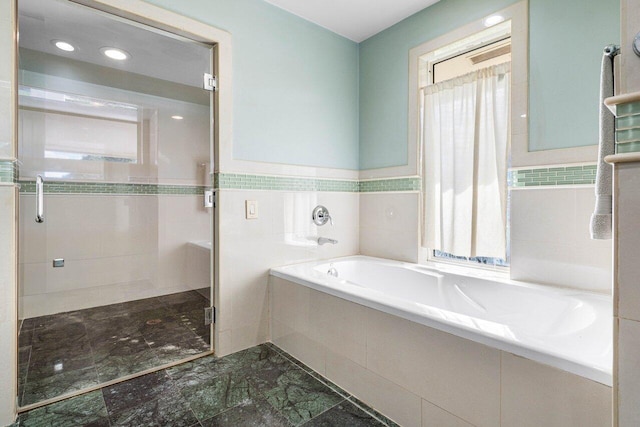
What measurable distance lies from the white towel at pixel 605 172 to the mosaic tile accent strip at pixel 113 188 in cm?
247

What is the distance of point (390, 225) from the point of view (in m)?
2.68

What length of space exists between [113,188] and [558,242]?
3.38m

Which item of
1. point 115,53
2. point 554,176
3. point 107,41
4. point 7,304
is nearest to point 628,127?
point 554,176

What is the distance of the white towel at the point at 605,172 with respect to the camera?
2.62 feet

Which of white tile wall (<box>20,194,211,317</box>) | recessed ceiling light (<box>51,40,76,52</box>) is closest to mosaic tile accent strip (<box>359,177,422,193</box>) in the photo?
white tile wall (<box>20,194,211,317</box>)

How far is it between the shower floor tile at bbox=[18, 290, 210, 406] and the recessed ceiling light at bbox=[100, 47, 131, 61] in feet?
6.21

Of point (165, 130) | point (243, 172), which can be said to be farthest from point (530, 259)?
point (165, 130)

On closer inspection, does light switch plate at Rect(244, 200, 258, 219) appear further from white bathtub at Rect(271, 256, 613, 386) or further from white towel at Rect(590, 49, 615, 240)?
white towel at Rect(590, 49, 615, 240)

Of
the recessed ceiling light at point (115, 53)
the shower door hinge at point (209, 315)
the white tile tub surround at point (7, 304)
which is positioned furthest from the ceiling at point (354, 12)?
the shower door hinge at point (209, 315)

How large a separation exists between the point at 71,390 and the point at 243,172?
5.17 feet

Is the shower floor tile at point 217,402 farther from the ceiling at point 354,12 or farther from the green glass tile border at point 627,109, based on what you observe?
the ceiling at point 354,12

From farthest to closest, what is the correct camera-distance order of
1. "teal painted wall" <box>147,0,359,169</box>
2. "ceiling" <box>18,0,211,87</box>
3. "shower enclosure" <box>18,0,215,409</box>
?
"teal painted wall" <box>147,0,359,169</box> → "shower enclosure" <box>18,0,215,409</box> → "ceiling" <box>18,0,211,87</box>

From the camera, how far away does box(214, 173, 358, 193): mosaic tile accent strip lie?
2129 mm

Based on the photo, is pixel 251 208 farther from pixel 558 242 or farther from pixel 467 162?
pixel 558 242
